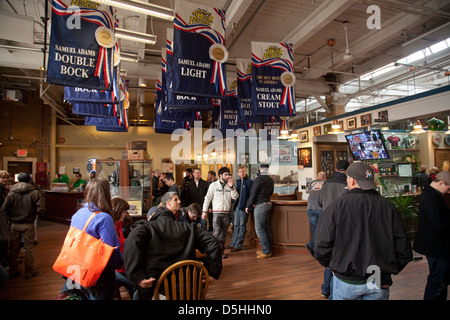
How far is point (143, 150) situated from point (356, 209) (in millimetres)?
5762

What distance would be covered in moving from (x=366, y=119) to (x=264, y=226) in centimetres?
520

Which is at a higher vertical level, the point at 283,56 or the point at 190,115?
the point at 283,56

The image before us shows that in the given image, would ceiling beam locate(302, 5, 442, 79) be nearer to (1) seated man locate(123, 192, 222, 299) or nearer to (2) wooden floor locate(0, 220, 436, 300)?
(2) wooden floor locate(0, 220, 436, 300)

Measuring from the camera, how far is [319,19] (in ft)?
18.8

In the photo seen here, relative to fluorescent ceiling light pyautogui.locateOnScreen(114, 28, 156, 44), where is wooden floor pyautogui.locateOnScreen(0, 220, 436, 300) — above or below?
below

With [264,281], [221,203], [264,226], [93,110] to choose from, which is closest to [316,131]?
[264,226]

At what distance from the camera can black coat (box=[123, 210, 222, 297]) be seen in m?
2.00

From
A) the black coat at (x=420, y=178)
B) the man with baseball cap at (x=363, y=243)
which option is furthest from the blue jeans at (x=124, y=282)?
the black coat at (x=420, y=178)

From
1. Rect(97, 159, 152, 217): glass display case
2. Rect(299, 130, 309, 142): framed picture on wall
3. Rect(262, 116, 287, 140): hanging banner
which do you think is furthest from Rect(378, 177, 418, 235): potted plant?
Rect(97, 159, 152, 217): glass display case

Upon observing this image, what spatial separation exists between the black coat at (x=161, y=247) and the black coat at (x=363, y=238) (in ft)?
2.94

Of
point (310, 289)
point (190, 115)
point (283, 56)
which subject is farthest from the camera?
point (190, 115)

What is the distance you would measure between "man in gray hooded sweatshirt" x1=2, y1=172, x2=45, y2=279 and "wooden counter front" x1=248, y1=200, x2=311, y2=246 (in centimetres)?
435
